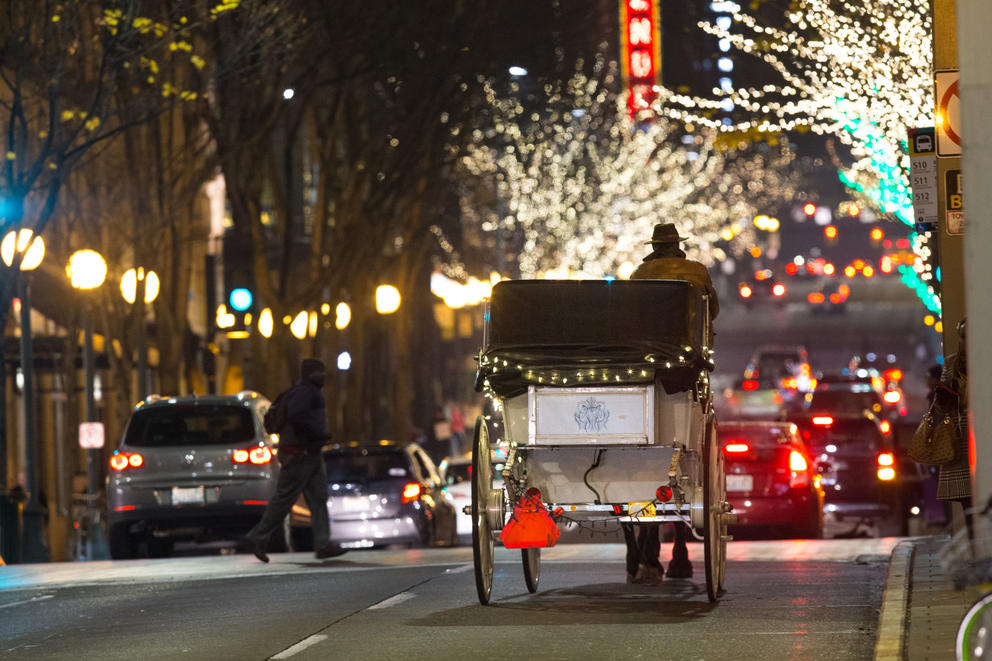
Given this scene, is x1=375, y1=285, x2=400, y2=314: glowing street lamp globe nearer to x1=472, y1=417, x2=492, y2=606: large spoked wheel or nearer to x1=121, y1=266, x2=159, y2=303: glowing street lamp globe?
x1=121, y1=266, x2=159, y2=303: glowing street lamp globe

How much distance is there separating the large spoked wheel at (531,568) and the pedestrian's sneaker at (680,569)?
3.95 ft

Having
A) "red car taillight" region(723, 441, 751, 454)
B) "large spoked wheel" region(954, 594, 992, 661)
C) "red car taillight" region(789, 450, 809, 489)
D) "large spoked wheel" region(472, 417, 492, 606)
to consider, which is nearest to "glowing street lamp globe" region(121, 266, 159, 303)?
"red car taillight" region(723, 441, 751, 454)

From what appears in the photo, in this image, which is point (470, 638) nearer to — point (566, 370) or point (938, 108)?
point (566, 370)

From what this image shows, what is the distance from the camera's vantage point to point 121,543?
2100 centimetres

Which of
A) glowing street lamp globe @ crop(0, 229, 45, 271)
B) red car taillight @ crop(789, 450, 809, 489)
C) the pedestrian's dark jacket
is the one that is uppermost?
glowing street lamp globe @ crop(0, 229, 45, 271)

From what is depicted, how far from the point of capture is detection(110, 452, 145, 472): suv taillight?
68.3 feet

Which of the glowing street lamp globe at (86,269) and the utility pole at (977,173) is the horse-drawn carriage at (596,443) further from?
the glowing street lamp globe at (86,269)

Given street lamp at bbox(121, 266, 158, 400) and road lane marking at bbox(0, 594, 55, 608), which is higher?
street lamp at bbox(121, 266, 158, 400)

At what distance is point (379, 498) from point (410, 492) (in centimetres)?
36

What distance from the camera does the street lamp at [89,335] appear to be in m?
25.1

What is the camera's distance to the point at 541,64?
31.9m

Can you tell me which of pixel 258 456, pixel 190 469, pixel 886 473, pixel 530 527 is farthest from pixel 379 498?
pixel 530 527

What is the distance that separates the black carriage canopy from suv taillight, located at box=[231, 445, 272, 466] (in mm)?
8156

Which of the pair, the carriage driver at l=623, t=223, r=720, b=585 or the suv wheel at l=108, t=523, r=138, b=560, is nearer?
the carriage driver at l=623, t=223, r=720, b=585
